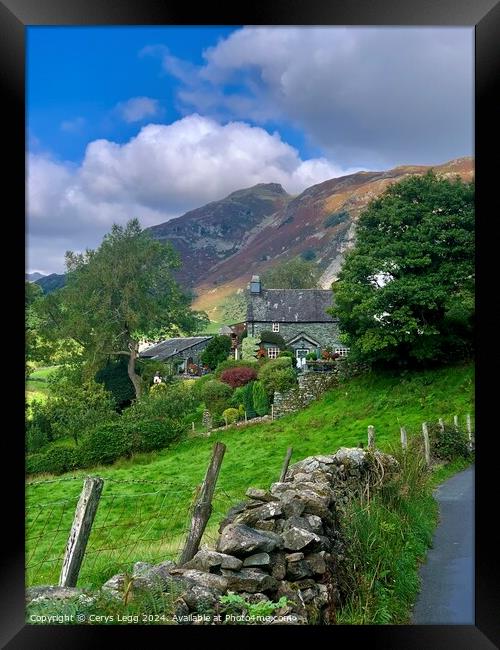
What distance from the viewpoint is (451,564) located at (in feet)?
13.8

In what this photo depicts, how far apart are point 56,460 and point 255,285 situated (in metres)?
2.21

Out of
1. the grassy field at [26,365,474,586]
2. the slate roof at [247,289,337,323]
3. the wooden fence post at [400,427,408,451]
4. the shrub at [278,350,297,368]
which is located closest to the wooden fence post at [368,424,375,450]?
the grassy field at [26,365,474,586]

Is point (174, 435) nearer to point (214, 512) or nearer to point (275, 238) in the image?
point (214, 512)

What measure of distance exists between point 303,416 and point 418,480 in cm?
124

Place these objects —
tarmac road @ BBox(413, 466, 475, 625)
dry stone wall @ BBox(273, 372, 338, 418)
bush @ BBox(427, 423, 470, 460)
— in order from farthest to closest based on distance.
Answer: bush @ BBox(427, 423, 470, 460)
dry stone wall @ BBox(273, 372, 338, 418)
tarmac road @ BBox(413, 466, 475, 625)

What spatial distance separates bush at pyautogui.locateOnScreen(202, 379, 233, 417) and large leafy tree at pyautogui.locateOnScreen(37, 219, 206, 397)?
1.71ft

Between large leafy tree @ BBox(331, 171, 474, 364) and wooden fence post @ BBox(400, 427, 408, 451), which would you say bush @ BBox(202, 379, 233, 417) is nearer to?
large leafy tree @ BBox(331, 171, 474, 364)

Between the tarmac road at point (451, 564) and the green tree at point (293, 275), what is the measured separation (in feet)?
6.87

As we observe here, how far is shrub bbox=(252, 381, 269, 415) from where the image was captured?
4875 millimetres

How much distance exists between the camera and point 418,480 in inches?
203

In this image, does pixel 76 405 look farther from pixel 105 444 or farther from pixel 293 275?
pixel 293 275

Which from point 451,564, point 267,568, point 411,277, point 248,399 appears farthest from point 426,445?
point 267,568

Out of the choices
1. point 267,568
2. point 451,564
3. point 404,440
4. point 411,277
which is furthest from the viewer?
point 404,440

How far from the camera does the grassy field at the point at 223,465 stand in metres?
4.37
